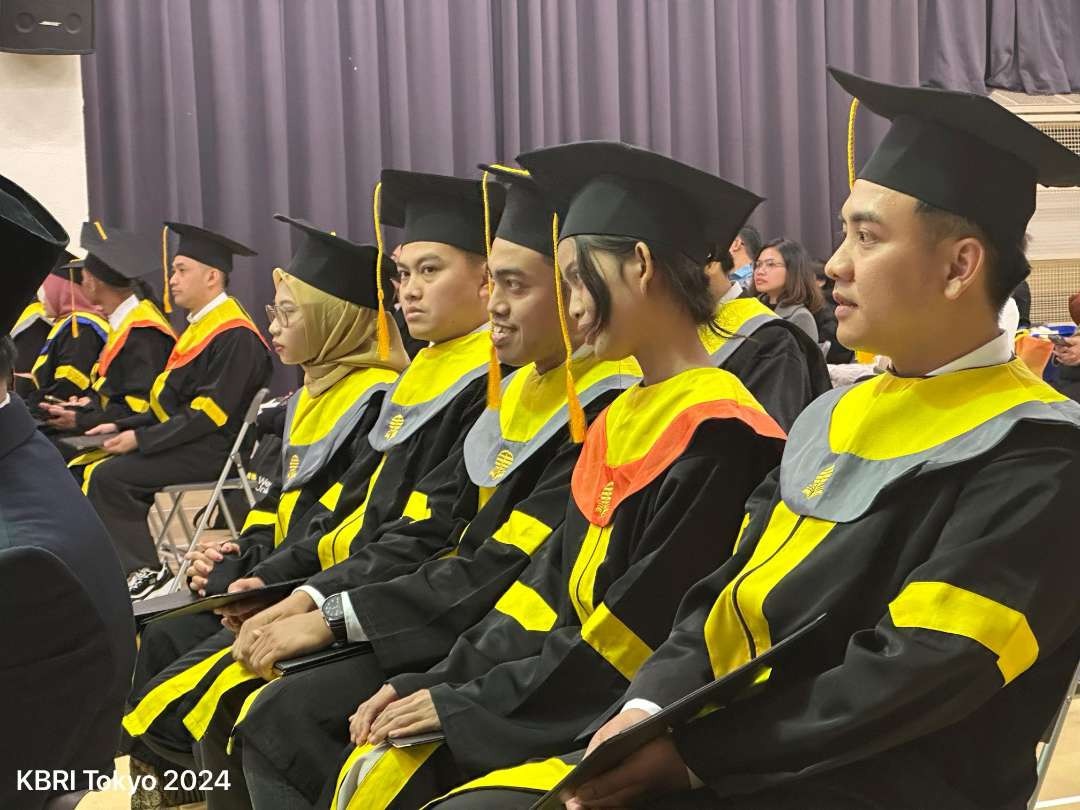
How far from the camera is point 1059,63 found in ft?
31.6

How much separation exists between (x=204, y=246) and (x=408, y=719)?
14.5ft

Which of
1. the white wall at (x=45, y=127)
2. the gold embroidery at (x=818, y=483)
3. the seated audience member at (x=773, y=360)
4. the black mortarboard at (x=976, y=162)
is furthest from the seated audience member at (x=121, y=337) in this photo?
the black mortarboard at (x=976, y=162)

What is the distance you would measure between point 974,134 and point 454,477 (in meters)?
1.61

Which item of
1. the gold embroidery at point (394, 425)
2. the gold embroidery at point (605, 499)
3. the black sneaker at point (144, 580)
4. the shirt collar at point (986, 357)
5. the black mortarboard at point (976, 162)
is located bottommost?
the black sneaker at point (144, 580)

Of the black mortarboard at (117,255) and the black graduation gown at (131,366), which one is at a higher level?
the black mortarboard at (117,255)

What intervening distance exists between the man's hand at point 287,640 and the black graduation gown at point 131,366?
4025mm

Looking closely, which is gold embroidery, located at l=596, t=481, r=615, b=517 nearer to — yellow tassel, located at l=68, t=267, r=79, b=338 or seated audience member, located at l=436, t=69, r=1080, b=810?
seated audience member, located at l=436, t=69, r=1080, b=810

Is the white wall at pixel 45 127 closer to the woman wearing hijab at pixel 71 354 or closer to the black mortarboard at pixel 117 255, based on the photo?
the woman wearing hijab at pixel 71 354

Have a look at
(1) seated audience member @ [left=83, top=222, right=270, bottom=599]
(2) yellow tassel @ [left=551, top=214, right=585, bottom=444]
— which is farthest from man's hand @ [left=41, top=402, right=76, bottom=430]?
(2) yellow tassel @ [left=551, top=214, right=585, bottom=444]

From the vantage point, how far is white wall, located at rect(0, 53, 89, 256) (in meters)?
8.02

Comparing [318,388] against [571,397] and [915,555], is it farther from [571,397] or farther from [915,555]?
[915,555]

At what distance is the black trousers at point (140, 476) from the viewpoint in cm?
596

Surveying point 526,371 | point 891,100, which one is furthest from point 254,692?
point 891,100

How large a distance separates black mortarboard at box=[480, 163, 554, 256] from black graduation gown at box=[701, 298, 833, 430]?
0.86 meters
